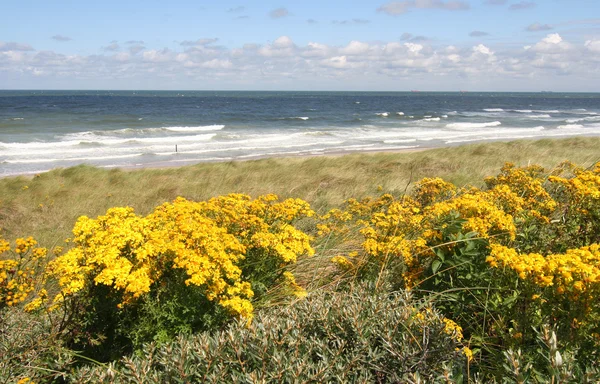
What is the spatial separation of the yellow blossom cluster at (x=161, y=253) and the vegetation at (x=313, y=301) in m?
0.01

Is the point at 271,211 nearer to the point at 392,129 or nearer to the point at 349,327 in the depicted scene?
the point at 349,327

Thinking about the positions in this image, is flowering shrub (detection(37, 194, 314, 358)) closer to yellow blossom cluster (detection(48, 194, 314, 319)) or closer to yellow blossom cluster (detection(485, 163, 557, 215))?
yellow blossom cluster (detection(48, 194, 314, 319))

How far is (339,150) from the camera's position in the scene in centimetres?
2841

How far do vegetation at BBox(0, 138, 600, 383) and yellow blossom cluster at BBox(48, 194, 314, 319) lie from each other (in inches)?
0.5

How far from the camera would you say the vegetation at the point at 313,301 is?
2.48 meters

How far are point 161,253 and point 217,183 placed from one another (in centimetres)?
987

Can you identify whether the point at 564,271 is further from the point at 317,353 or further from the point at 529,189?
the point at 529,189

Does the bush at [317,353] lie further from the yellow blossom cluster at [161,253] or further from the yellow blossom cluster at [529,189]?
the yellow blossom cluster at [529,189]

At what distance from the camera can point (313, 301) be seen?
3289 millimetres

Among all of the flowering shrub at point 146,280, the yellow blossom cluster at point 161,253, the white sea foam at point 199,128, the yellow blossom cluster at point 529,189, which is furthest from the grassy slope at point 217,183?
the white sea foam at point 199,128

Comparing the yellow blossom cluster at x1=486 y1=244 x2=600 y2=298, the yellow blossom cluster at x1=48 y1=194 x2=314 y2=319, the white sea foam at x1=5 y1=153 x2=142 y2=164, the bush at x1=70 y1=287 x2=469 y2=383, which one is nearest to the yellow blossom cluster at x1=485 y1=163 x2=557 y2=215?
the yellow blossom cluster at x1=486 y1=244 x2=600 y2=298

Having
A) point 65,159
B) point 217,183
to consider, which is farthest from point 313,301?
point 65,159

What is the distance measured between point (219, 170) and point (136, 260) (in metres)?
12.2

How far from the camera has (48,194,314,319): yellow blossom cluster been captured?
2.87 metres
